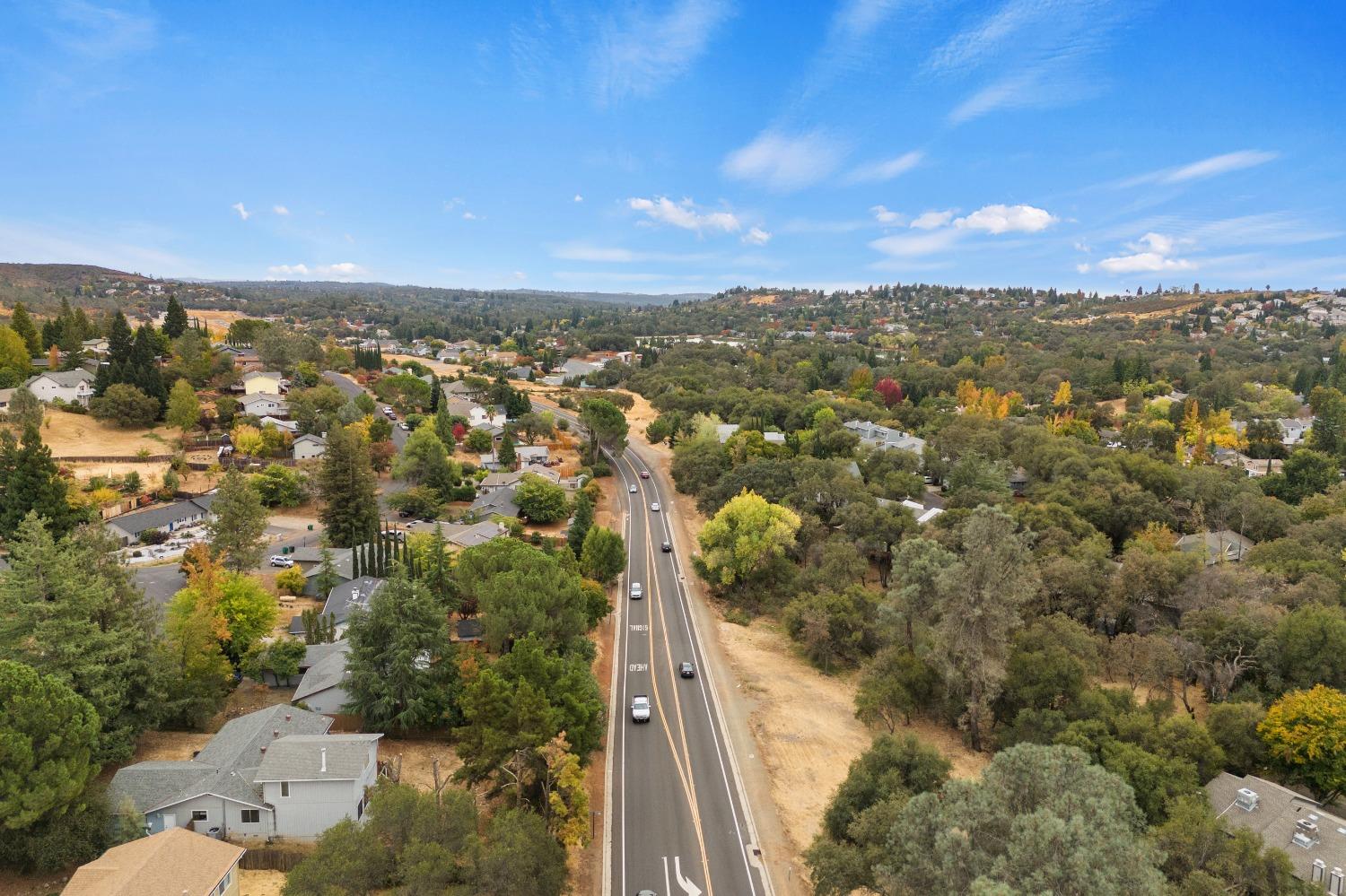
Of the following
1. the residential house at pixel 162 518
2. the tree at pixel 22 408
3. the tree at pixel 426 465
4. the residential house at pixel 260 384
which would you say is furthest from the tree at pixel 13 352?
the tree at pixel 426 465

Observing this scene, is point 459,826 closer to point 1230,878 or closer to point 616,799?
point 616,799

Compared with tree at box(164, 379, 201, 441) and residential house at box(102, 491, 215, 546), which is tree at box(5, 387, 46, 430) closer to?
tree at box(164, 379, 201, 441)

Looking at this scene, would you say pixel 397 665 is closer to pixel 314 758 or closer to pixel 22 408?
pixel 314 758

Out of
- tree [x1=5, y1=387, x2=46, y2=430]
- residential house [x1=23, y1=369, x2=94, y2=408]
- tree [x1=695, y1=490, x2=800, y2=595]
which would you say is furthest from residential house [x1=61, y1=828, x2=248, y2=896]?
residential house [x1=23, y1=369, x2=94, y2=408]

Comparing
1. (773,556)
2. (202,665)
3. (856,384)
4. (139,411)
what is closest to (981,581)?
(773,556)

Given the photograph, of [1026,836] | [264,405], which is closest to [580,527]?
[1026,836]
